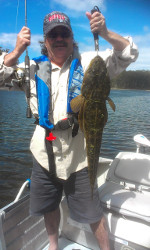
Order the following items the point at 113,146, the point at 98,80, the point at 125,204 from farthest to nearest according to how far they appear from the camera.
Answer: the point at 113,146 < the point at 125,204 < the point at 98,80

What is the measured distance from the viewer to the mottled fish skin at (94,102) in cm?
247

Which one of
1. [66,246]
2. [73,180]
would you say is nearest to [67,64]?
[73,180]

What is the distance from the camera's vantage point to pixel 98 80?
2.51 meters

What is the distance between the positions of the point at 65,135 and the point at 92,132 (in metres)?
0.43

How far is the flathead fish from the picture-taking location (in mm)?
2473

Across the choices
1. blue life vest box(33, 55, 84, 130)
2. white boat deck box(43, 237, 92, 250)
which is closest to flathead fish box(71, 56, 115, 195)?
blue life vest box(33, 55, 84, 130)

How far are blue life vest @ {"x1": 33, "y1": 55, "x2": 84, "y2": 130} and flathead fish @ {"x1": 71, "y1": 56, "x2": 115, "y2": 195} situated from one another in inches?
10.9

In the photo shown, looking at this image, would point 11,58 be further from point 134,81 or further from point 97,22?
point 134,81

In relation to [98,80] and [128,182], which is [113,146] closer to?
[128,182]

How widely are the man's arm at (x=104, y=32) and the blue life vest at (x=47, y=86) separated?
19.7 inches

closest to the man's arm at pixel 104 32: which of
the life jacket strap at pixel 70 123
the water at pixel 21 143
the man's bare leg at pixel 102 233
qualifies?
the life jacket strap at pixel 70 123

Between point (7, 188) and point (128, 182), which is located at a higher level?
point (128, 182)

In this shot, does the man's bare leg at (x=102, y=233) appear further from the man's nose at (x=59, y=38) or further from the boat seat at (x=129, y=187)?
the man's nose at (x=59, y=38)

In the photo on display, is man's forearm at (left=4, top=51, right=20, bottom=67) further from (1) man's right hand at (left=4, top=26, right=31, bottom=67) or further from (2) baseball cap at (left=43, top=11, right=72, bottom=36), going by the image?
(2) baseball cap at (left=43, top=11, right=72, bottom=36)
